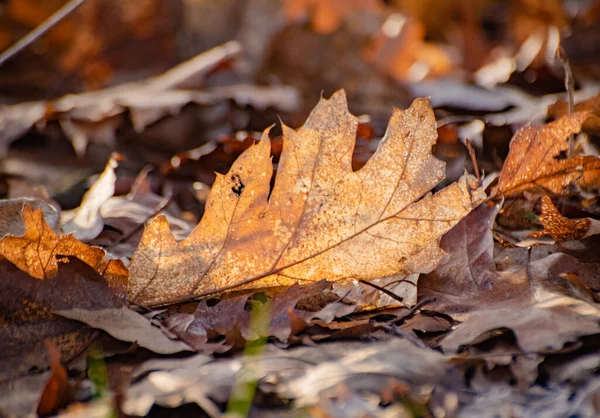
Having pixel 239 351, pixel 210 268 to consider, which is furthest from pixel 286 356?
pixel 210 268

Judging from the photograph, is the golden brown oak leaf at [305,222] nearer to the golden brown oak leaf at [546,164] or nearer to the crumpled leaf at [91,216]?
the golden brown oak leaf at [546,164]

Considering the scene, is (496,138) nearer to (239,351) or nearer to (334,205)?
(334,205)

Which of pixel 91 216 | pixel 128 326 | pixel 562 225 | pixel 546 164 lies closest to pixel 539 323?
pixel 562 225

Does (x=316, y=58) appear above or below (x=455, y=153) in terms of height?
below

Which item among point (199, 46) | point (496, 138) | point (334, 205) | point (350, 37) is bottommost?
point (199, 46)

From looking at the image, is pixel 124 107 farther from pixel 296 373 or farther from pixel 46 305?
pixel 296 373

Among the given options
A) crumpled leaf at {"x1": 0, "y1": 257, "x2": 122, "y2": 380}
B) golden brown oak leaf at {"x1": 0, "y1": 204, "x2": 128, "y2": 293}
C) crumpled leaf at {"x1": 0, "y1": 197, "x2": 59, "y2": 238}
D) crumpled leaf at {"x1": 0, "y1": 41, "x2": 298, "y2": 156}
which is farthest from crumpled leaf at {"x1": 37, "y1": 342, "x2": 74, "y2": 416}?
crumpled leaf at {"x1": 0, "y1": 41, "x2": 298, "y2": 156}
